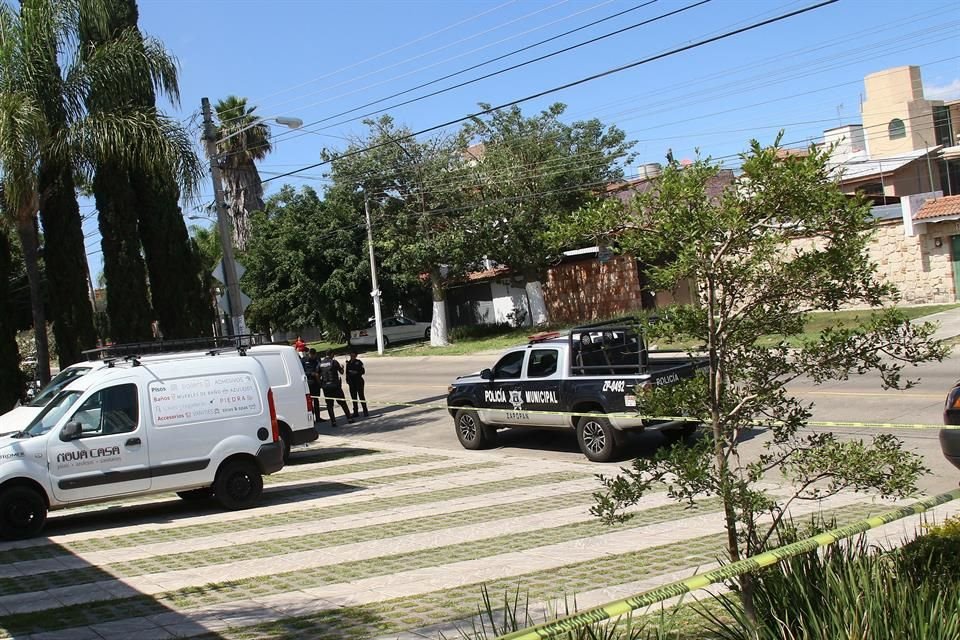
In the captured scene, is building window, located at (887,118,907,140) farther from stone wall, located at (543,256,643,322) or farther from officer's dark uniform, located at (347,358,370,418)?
officer's dark uniform, located at (347,358,370,418)

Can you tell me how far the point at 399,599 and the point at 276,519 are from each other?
4.29 metres

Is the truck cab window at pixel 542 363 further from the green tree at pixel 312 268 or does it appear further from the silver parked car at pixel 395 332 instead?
the silver parked car at pixel 395 332

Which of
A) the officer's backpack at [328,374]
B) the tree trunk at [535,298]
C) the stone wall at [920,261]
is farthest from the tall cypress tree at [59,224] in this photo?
the tree trunk at [535,298]

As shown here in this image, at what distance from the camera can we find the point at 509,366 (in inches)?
A: 608

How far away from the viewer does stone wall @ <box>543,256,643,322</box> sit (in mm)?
41094

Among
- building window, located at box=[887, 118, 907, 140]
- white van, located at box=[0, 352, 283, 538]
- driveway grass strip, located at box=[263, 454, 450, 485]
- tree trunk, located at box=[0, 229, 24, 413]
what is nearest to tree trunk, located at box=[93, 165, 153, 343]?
tree trunk, located at box=[0, 229, 24, 413]

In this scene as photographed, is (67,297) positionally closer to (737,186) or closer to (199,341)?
(199,341)

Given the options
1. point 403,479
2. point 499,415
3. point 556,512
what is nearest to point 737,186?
point 556,512

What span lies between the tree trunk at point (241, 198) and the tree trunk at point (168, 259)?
37117mm

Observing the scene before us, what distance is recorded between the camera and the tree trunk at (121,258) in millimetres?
19438

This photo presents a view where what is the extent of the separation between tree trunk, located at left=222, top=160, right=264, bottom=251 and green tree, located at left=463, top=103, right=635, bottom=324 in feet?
72.8

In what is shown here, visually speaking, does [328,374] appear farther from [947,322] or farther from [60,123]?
[947,322]

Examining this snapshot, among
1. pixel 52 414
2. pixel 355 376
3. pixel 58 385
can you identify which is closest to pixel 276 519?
pixel 52 414

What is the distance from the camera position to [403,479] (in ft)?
44.8
